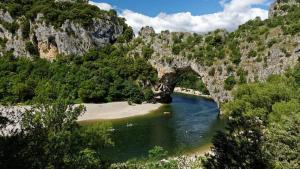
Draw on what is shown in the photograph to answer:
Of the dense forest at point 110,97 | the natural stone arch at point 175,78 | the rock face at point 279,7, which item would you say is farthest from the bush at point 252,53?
the rock face at point 279,7

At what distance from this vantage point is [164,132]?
67188mm

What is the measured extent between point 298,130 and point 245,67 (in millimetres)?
64190

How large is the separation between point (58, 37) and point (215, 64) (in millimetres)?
46993

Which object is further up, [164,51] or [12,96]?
[164,51]

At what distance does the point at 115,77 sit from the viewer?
105688 millimetres

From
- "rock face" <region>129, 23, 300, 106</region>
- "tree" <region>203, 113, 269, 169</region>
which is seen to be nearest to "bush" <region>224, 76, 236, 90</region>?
"rock face" <region>129, 23, 300, 106</region>

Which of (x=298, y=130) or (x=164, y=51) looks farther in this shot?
(x=164, y=51)

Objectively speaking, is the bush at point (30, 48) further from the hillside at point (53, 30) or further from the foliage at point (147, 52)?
the foliage at point (147, 52)

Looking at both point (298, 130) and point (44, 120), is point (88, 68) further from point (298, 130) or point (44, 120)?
point (298, 130)

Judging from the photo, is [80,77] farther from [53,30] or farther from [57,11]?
[57,11]

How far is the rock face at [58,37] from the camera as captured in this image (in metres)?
117

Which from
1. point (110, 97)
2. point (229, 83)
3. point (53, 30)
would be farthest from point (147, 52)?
point (53, 30)

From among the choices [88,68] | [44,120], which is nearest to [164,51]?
[88,68]

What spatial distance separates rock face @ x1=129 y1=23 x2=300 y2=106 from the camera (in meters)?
83.5
